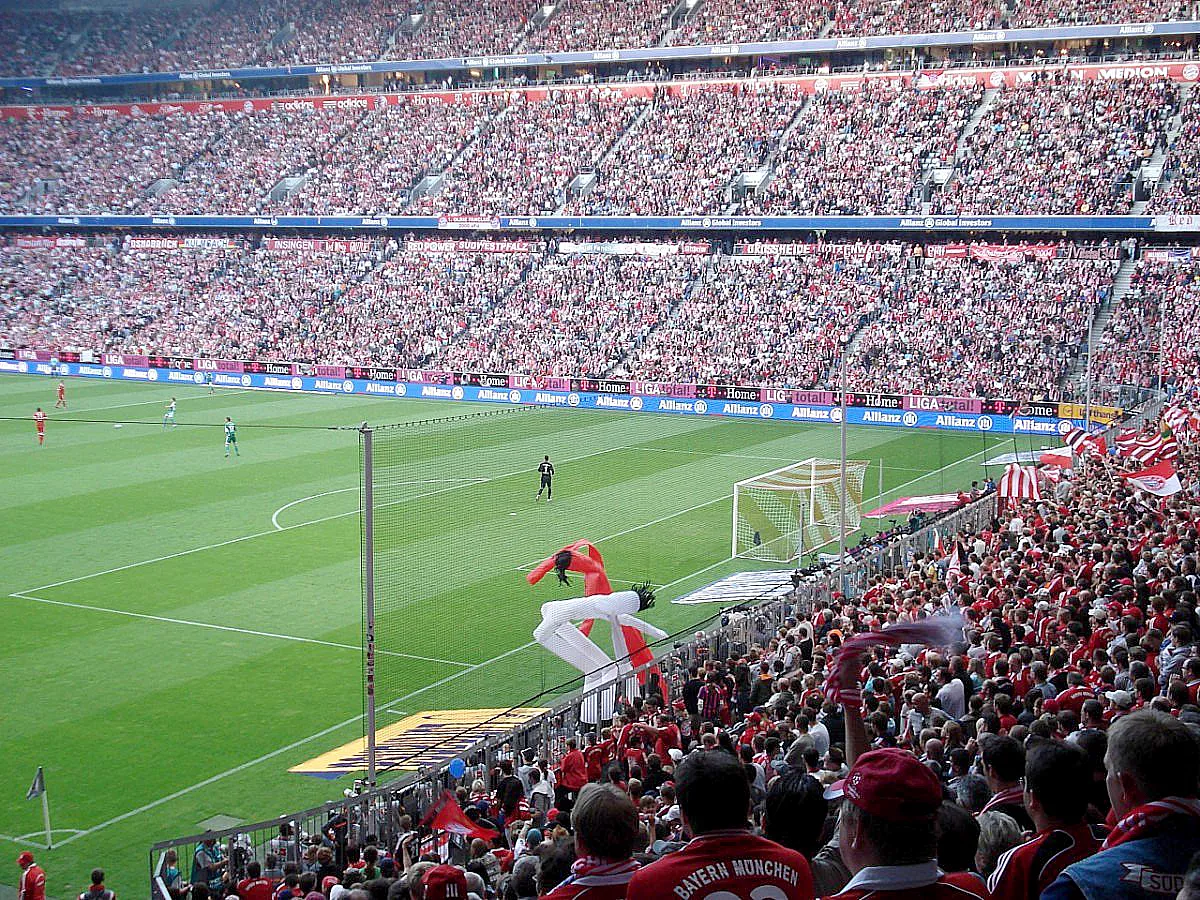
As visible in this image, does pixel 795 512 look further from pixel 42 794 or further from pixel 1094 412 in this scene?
pixel 42 794

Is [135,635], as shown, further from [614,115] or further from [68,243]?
[68,243]

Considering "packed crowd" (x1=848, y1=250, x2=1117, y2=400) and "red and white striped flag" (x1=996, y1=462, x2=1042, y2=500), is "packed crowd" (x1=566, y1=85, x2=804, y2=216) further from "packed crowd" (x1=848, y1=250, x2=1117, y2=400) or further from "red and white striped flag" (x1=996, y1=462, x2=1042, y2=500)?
"red and white striped flag" (x1=996, y1=462, x2=1042, y2=500)

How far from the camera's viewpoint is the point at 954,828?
4273 millimetres

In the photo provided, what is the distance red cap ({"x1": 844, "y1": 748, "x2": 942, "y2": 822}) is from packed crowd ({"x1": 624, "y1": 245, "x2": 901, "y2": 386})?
43.4 meters

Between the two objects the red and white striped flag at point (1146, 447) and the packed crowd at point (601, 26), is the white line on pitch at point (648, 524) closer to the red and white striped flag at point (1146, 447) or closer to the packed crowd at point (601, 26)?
the red and white striped flag at point (1146, 447)

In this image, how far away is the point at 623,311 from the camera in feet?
177

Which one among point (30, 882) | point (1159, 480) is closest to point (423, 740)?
point (30, 882)

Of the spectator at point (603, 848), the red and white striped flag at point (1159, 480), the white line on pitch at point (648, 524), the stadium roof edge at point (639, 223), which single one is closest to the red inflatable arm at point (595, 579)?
the white line on pitch at point (648, 524)

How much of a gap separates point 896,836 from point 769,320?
4784cm

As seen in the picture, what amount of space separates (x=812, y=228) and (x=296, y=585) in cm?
3402

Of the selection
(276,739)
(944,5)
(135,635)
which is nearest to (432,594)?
(135,635)

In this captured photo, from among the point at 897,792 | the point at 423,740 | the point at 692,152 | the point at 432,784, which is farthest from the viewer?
the point at 692,152

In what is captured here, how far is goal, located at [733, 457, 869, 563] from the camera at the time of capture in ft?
86.9

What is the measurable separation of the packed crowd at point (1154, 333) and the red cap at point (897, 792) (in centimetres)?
3842
